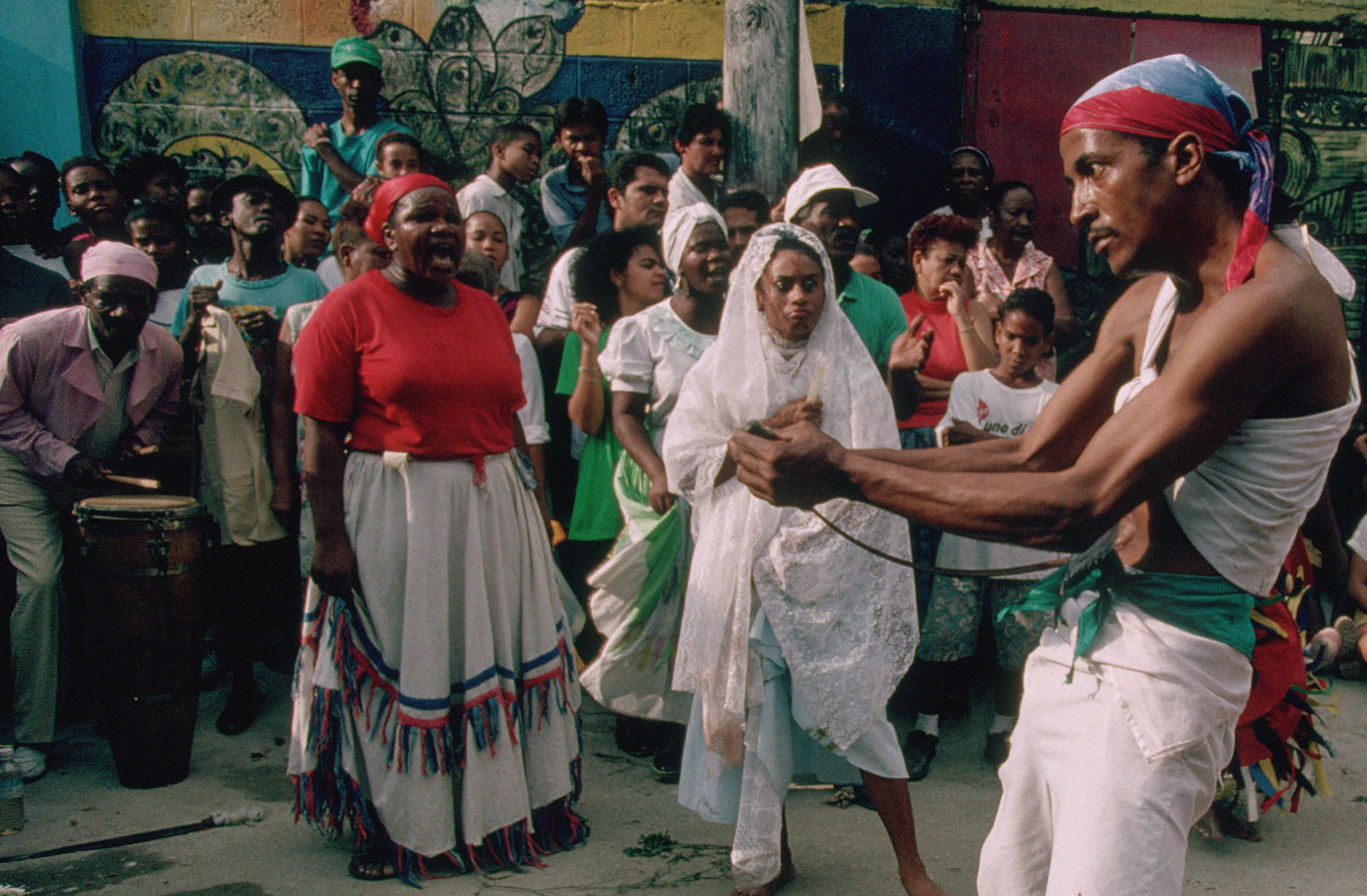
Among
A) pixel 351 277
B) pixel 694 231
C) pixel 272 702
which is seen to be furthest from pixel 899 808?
pixel 351 277

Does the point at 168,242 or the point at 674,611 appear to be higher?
the point at 168,242

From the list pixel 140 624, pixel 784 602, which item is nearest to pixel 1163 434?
pixel 784 602

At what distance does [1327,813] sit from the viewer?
14.0 ft

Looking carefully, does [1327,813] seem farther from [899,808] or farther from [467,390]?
[467,390]

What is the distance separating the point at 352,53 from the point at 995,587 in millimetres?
4704

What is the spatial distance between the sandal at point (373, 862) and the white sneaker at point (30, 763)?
→ 1526mm

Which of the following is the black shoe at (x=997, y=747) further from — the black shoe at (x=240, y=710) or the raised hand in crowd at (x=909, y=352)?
the black shoe at (x=240, y=710)

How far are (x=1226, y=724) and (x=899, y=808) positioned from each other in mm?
1502

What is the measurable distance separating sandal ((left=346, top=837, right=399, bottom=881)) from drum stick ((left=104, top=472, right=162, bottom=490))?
1.75m

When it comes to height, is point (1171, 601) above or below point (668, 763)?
above

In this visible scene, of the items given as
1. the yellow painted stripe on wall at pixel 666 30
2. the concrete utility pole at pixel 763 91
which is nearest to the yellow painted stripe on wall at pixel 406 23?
the yellow painted stripe on wall at pixel 666 30

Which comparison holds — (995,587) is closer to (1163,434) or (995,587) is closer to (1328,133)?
(1163,434)

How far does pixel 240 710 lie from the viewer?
477 centimetres

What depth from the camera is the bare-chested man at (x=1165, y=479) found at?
70.5 inches
